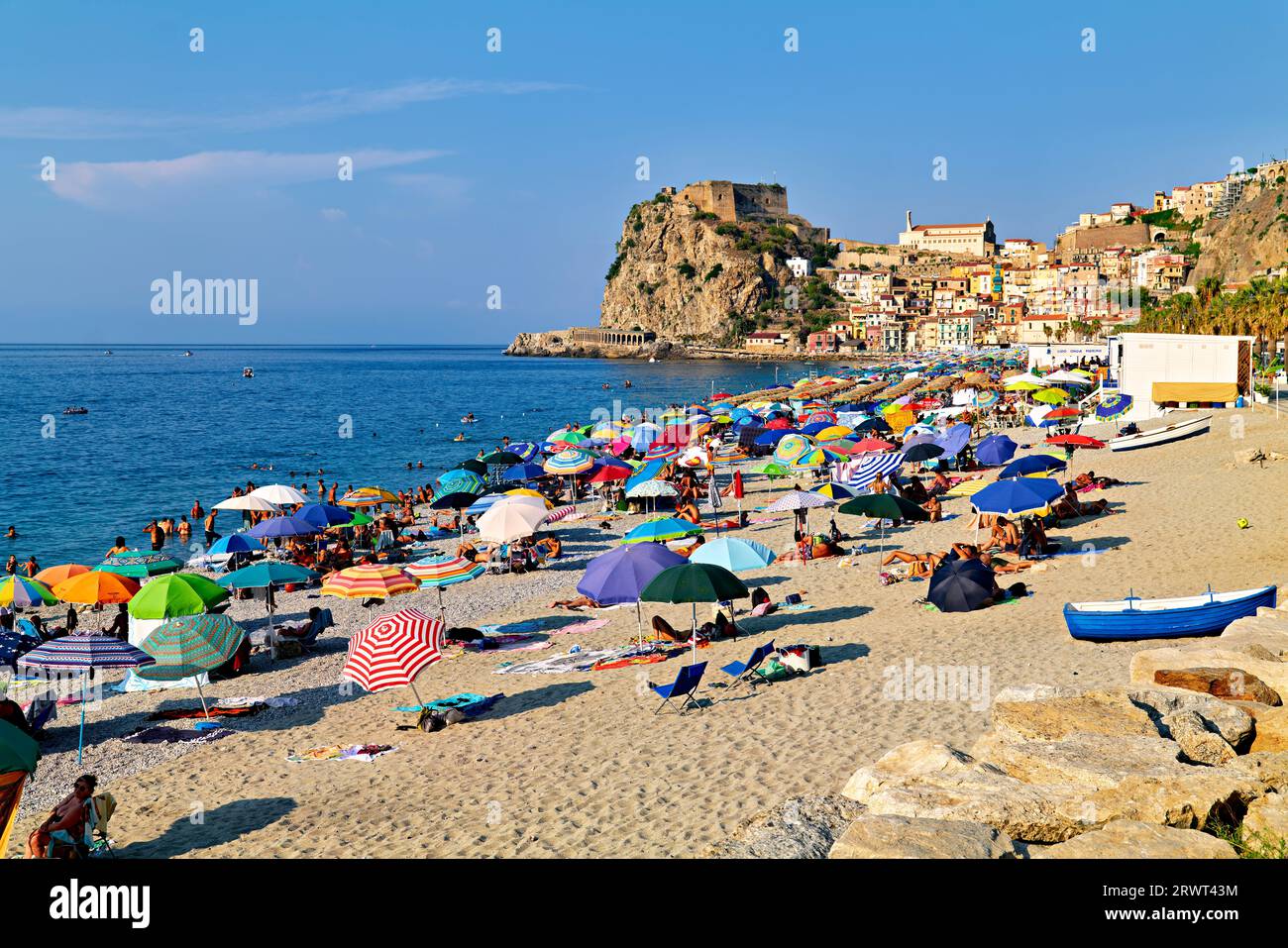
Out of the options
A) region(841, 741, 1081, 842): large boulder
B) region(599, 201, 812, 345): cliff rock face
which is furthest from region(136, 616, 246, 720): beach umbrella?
region(599, 201, 812, 345): cliff rock face

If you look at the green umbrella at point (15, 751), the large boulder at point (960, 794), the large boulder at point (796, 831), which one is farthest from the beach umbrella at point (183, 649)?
the large boulder at point (960, 794)

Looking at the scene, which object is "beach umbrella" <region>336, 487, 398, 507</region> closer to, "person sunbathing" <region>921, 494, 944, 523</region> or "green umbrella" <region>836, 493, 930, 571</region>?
"person sunbathing" <region>921, 494, 944, 523</region>

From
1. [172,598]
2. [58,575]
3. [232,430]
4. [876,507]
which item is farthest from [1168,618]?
[232,430]

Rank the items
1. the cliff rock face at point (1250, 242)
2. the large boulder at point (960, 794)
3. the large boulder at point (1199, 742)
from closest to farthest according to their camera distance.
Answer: the large boulder at point (960, 794)
the large boulder at point (1199, 742)
the cliff rock face at point (1250, 242)

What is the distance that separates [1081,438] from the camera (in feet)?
79.9

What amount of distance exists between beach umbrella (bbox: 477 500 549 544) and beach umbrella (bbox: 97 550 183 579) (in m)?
5.63

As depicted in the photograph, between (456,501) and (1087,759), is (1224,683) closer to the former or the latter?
(1087,759)

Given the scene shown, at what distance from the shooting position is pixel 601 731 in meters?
9.76

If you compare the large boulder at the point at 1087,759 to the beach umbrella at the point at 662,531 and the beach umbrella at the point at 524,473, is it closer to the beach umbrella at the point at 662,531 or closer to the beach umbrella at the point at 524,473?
the beach umbrella at the point at 662,531

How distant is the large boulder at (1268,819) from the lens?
482 cm

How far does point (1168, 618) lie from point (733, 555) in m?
5.14

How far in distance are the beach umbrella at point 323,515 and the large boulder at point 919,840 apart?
16410 mm
